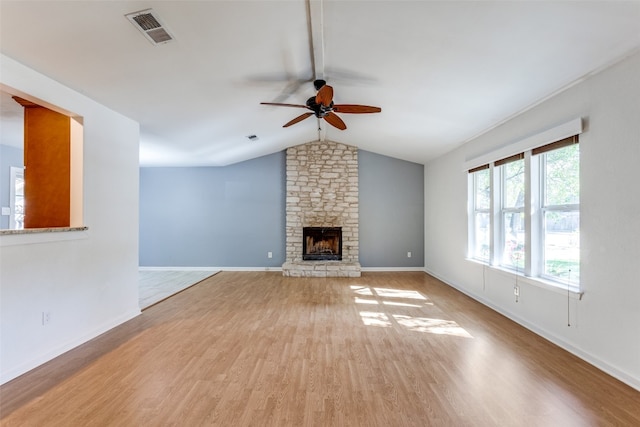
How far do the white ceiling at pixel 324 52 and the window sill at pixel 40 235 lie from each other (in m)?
1.34

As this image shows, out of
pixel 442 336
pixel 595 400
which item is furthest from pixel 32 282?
pixel 595 400

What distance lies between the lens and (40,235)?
254cm

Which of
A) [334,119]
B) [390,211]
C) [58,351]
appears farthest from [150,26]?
[390,211]

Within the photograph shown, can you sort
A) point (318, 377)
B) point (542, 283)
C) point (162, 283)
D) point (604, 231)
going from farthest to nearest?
point (162, 283)
point (542, 283)
point (604, 231)
point (318, 377)

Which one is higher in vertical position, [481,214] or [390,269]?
[481,214]

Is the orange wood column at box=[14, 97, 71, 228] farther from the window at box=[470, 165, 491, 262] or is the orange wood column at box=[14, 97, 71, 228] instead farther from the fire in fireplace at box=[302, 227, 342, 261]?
the window at box=[470, 165, 491, 262]

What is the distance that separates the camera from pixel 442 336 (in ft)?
10.0

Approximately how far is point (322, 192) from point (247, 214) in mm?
1792

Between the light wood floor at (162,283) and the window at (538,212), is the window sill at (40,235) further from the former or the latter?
the window at (538,212)

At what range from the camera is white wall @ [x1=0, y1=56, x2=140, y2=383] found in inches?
90.7

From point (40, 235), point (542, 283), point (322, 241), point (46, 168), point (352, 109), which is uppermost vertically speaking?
point (352, 109)

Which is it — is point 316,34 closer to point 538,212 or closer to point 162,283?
point 538,212

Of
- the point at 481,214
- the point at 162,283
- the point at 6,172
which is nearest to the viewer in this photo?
the point at 481,214

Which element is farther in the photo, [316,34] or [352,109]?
[352,109]
